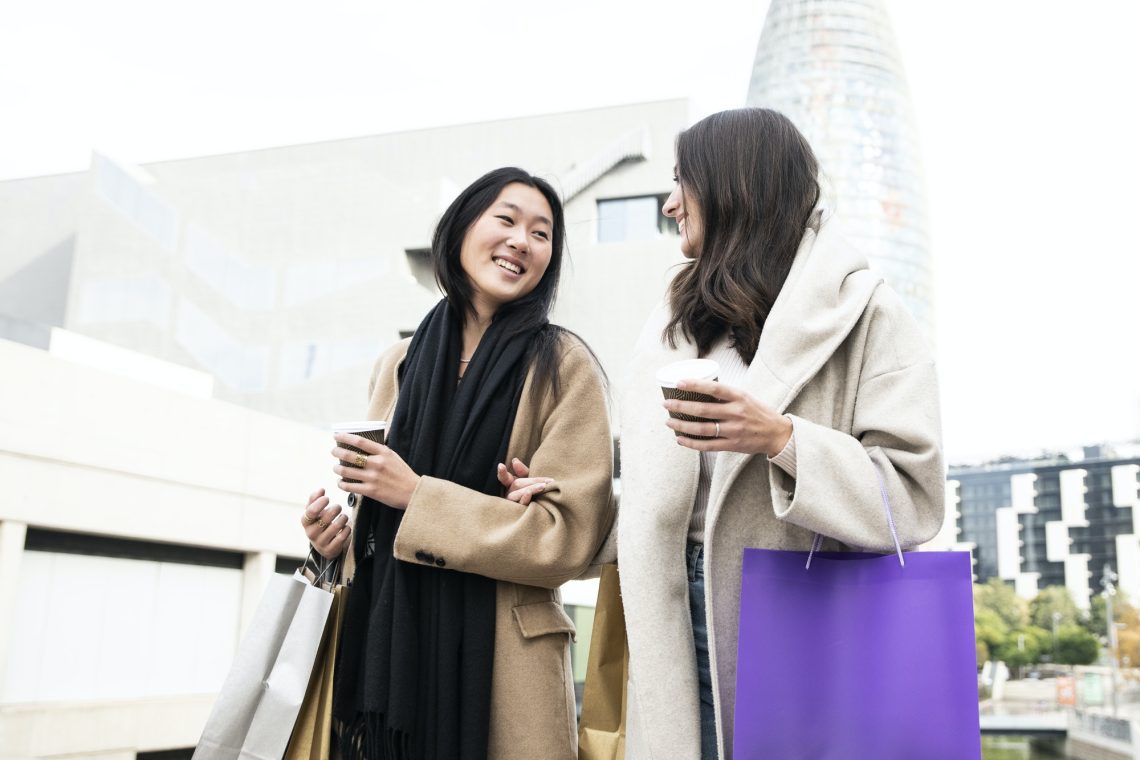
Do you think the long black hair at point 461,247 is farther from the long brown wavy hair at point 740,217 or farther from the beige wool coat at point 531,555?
the long brown wavy hair at point 740,217

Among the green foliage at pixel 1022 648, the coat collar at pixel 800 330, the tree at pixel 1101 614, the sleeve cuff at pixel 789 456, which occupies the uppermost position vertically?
the coat collar at pixel 800 330

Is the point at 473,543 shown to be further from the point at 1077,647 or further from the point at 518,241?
the point at 1077,647

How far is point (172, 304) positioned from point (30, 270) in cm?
572

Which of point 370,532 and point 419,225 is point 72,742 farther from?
point 419,225

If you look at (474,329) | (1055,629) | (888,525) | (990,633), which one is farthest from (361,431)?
(1055,629)

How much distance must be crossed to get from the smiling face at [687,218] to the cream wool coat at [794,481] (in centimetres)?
22

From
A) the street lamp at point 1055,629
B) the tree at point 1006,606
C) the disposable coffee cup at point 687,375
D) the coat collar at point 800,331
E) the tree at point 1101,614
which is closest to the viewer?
the disposable coffee cup at point 687,375

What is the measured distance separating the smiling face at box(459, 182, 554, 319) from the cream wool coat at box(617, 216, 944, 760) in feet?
2.26

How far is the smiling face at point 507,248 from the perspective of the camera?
7.66ft

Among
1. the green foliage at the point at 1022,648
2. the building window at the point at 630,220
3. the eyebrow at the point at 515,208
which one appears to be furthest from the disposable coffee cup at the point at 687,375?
the green foliage at the point at 1022,648

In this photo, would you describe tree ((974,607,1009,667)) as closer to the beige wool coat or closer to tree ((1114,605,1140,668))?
tree ((1114,605,1140,668))

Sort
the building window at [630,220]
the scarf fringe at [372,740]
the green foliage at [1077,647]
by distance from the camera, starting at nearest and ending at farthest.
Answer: the scarf fringe at [372,740] → the building window at [630,220] → the green foliage at [1077,647]

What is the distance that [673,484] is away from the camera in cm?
173

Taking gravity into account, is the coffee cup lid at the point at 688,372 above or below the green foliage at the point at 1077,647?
above
